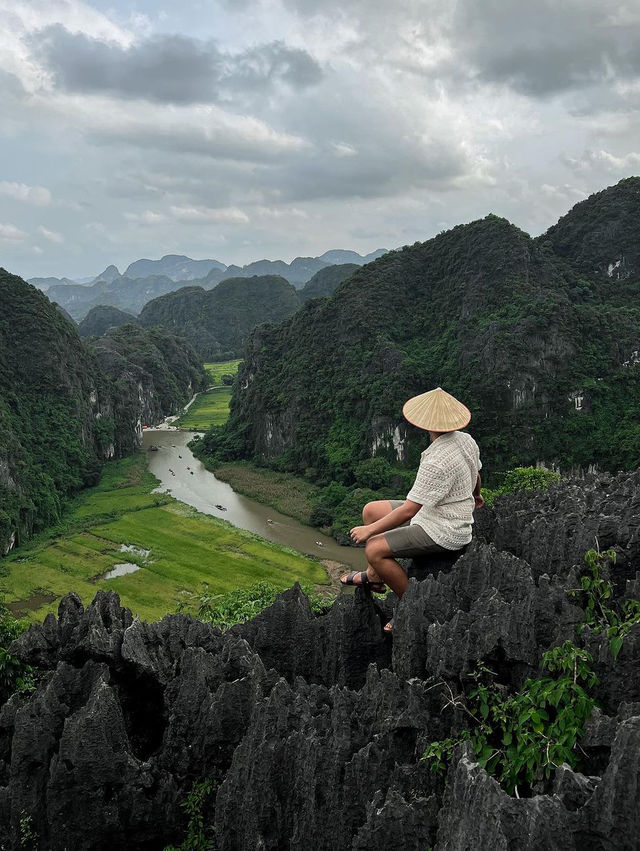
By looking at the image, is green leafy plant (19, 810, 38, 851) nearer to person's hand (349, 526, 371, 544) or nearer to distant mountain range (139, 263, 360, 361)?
person's hand (349, 526, 371, 544)

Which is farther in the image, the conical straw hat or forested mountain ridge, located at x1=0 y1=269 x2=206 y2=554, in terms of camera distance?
forested mountain ridge, located at x1=0 y1=269 x2=206 y2=554

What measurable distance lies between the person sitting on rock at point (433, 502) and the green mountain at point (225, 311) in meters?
136

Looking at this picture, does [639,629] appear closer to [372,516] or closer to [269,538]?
[372,516]

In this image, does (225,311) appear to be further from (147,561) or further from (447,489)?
(447,489)

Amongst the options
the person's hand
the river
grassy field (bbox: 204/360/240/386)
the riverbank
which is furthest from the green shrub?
grassy field (bbox: 204/360/240/386)

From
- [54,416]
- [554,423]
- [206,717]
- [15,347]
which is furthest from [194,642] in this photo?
[15,347]

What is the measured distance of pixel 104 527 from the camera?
1548 inches

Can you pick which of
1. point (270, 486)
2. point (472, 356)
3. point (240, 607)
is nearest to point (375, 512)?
point (240, 607)

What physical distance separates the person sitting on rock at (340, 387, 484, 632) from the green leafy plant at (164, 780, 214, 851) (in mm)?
2560

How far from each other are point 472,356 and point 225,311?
109m

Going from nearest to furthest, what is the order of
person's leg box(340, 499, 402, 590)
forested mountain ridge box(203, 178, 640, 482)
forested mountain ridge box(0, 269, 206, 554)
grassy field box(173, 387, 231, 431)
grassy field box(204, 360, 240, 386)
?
person's leg box(340, 499, 402, 590), forested mountain ridge box(0, 269, 206, 554), forested mountain ridge box(203, 178, 640, 482), grassy field box(173, 387, 231, 431), grassy field box(204, 360, 240, 386)

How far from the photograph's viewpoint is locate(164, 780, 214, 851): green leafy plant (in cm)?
517

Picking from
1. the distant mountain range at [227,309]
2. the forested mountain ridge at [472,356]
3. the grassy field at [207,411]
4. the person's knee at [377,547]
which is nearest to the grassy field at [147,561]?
the forested mountain ridge at [472,356]

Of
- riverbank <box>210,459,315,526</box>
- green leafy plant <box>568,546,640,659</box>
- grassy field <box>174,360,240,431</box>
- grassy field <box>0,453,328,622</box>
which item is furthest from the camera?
grassy field <box>174,360,240,431</box>
